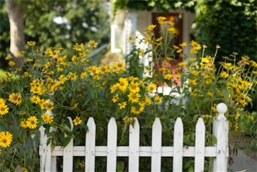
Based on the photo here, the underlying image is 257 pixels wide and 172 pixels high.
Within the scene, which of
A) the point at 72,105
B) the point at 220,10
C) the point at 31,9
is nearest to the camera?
the point at 72,105

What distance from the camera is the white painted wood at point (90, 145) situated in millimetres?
2086

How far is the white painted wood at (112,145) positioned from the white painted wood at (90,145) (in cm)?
10

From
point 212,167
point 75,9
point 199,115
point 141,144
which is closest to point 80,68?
point 141,144

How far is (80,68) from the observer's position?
227 centimetres

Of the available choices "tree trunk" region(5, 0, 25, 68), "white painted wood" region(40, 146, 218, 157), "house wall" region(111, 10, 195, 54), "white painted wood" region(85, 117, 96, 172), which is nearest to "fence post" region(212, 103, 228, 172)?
"white painted wood" region(40, 146, 218, 157)

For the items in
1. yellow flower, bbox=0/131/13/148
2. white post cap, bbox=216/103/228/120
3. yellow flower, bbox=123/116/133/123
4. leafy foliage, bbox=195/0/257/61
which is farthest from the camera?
leafy foliage, bbox=195/0/257/61

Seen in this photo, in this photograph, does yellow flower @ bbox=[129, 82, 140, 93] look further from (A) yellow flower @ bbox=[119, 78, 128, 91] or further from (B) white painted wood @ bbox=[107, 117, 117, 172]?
(B) white painted wood @ bbox=[107, 117, 117, 172]

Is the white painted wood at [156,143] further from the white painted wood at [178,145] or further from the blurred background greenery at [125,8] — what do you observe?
the blurred background greenery at [125,8]

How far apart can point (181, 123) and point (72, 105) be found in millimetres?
704

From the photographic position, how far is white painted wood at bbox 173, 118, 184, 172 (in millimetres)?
2104

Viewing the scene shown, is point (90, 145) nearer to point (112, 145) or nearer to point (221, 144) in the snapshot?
point (112, 145)

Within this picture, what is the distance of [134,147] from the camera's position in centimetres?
212

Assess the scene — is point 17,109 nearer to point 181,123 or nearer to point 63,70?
point 63,70

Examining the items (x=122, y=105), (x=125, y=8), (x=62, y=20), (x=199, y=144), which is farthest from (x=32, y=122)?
(x=62, y=20)
